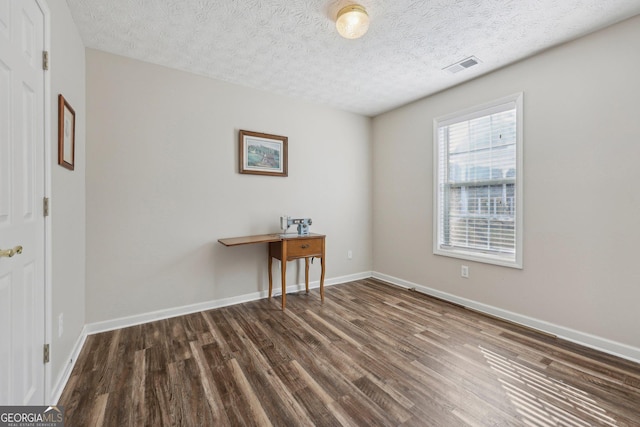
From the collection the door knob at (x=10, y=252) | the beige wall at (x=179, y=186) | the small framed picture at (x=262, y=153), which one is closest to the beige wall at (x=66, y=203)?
the beige wall at (x=179, y=186)

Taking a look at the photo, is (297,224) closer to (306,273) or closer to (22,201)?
(306,273)

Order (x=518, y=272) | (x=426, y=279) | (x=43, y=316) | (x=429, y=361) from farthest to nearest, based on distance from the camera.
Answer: (x=426, y=279) → (x=518, y=272) → (x=429, y=361) → (x=43, y=316)

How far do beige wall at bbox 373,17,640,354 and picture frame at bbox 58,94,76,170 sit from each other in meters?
3.58

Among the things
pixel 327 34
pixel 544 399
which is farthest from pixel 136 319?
pixel 544 399

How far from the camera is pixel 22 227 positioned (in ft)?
4.06

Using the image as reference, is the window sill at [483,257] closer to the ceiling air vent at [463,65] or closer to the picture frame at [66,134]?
the ceiling air vent at [463,65]

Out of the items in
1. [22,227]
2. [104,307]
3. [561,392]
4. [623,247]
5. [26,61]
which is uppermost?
[26,61]

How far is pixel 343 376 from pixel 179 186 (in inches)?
91.5

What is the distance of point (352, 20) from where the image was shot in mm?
1923

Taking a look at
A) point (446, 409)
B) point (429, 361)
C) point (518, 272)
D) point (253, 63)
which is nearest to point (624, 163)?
point (518, 272)

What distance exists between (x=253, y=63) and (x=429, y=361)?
3028 mm

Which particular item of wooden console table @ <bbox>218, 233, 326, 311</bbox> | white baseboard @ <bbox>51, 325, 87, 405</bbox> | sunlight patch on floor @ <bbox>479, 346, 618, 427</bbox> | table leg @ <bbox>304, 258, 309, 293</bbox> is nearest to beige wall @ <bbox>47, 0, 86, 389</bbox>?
white baseboard @ <bbox>51, 325, 87, 405</bbox>

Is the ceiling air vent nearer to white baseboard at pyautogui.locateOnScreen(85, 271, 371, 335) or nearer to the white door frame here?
white baseboard at pyautogui.locateOnScreen(85, 271, 371, 335)

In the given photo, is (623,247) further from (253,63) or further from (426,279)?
(253,63)
